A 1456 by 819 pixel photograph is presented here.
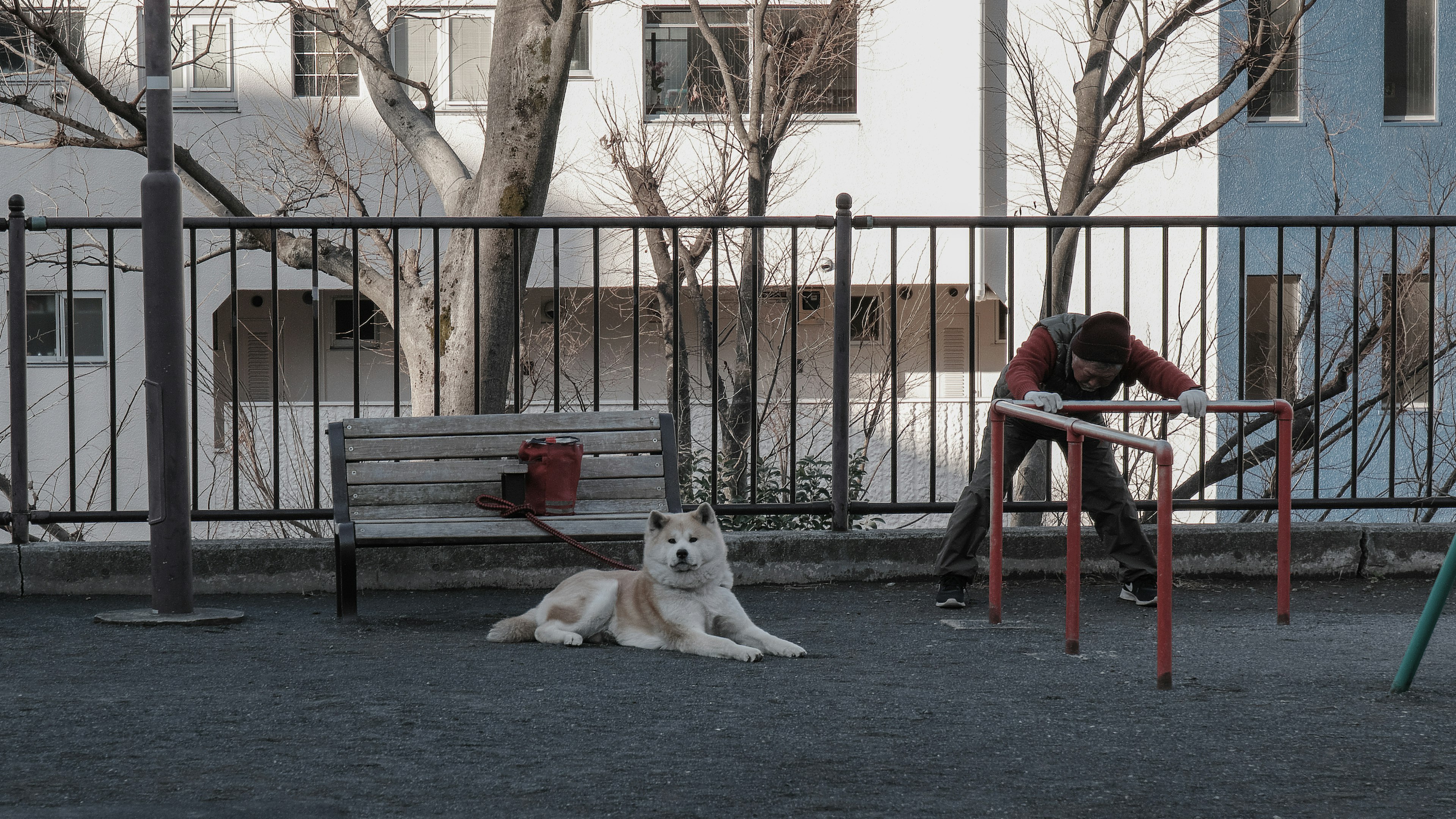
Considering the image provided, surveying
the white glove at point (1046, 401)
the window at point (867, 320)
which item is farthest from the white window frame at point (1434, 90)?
the white glove at point (1046, 401)

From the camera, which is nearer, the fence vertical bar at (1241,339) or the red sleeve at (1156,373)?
the red sleeve at (1156,373)

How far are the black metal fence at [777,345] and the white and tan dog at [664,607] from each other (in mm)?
1305

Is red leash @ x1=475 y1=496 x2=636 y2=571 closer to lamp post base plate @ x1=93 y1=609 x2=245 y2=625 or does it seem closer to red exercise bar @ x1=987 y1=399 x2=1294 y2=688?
lamp post base plate @ x1=93 y1=609 x2=245 y2=625

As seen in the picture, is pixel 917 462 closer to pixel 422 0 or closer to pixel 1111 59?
pixel 1111 59

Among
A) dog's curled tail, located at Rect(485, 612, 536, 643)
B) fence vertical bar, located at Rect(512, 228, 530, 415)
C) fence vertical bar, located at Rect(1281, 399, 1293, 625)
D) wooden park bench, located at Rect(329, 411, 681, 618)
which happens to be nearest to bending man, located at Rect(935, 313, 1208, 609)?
fence vertical bar, located at Rect(1281, 399, 1293, 625)

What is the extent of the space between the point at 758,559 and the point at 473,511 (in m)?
1.40

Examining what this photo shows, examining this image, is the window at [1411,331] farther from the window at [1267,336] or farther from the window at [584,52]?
the window at [584,52]

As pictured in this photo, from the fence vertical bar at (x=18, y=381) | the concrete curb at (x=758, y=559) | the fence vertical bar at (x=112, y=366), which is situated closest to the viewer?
the fence vertical bar at (x=18, y=381)

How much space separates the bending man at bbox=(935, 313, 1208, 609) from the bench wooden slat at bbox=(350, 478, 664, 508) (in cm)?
135

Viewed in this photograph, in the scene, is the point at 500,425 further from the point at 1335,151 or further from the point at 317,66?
the point at 1335,151

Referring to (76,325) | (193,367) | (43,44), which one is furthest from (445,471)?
(76,325)

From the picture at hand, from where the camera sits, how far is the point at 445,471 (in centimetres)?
593

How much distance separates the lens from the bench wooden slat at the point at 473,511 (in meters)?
5.76

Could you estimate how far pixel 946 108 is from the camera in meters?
15.7
